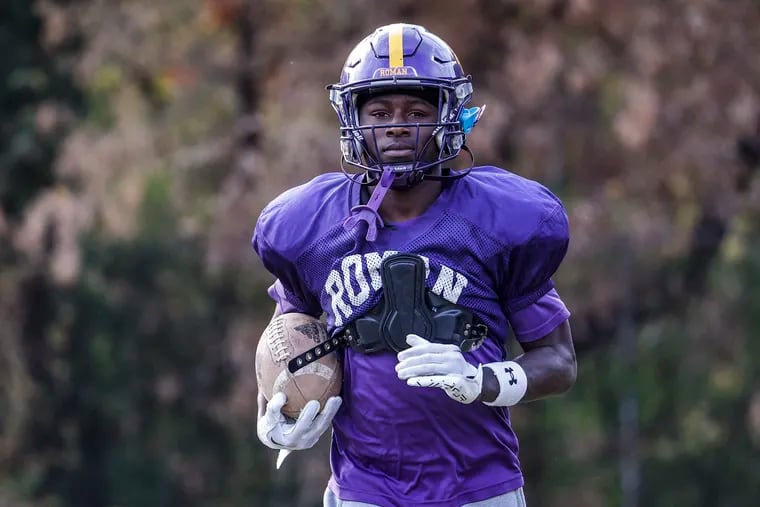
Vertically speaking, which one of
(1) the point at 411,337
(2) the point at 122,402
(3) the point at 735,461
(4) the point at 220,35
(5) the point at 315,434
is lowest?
(3) the point at 735,461

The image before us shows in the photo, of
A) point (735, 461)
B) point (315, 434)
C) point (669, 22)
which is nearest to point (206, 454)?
point (735, 461)

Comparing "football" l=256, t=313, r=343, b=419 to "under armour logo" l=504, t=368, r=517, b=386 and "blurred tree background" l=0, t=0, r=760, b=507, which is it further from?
"blurred tree background" l=0, t=0, r=760, b=507

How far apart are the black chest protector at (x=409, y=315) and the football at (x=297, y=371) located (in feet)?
0.48

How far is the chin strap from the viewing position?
11.1ft

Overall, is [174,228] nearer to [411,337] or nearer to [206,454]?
[206,454]

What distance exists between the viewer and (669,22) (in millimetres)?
10008

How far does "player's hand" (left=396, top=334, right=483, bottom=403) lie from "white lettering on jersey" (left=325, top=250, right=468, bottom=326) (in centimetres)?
17

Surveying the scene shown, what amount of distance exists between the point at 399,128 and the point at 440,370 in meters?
0.62

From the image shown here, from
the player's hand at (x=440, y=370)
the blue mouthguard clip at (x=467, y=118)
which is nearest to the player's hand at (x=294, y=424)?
the player's hand at (x=440, y=370)

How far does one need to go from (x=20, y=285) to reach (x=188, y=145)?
1.90 metres

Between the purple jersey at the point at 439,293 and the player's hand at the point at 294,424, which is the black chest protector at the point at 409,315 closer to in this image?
the purple jersey at the point at 439,293

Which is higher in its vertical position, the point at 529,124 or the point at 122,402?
the point at 529,124

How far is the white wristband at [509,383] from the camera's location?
130 inches

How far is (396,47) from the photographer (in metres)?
3.49
